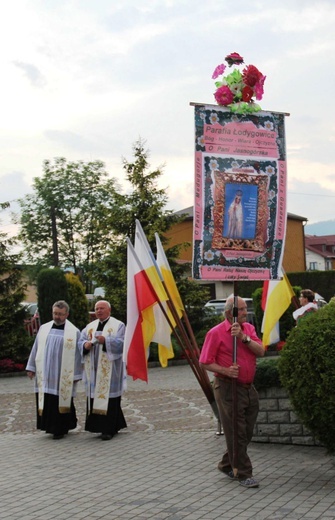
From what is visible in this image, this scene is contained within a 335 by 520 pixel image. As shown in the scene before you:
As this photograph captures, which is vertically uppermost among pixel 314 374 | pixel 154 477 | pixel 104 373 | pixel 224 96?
pixel 224 96

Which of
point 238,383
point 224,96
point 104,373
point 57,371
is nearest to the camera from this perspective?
point 238,383

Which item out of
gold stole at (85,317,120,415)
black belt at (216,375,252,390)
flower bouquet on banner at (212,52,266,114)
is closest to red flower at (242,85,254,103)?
flower bouquet on banner at (212,52,266,114)

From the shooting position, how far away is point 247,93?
9.23 meters

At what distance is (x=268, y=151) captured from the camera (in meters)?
9.28

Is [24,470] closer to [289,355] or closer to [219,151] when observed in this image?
[289,355]

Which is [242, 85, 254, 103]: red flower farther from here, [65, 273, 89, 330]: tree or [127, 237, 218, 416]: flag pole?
[65, 273, 89, 330]: tree

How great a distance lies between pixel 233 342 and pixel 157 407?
7.03 m

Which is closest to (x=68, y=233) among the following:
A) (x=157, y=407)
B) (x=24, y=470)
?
(x=157, y=407)

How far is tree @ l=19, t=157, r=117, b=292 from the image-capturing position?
53.4 metres

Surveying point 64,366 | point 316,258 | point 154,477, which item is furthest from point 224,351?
point 316,258

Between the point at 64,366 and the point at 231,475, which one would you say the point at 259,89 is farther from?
the point at 64,366

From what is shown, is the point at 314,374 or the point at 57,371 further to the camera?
the point at 57,371

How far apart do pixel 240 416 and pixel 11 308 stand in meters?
19.2

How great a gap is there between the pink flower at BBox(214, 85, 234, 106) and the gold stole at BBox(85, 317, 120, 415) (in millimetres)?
4186
